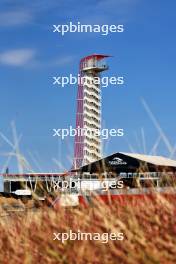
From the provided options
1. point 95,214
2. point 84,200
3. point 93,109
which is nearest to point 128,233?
point 95,214

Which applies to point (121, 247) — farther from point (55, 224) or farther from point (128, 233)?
point (55, 224)

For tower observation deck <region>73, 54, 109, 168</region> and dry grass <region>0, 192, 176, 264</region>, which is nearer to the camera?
dry grass <region>0, 192, 176, 264</region>

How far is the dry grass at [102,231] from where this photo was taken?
4906 millimetres

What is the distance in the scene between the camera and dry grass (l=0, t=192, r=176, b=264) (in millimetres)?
4906

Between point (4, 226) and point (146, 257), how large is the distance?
289 cm

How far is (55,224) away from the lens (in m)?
6.38
